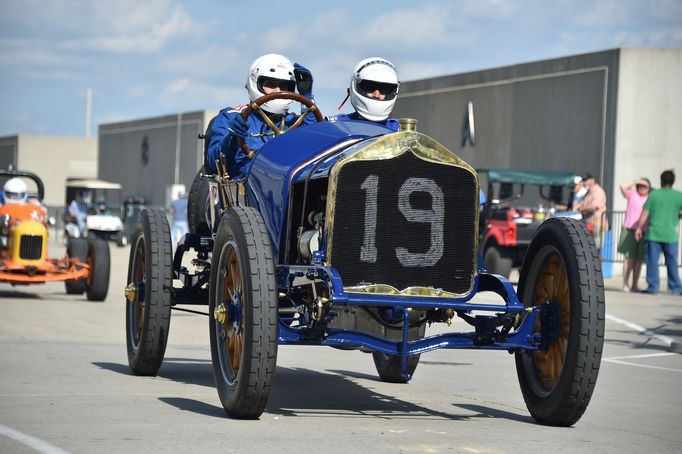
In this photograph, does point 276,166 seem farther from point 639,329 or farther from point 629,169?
point 629,169

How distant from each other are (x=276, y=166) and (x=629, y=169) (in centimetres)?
2382

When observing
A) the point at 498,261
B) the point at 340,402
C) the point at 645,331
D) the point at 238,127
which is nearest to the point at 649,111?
the point at 498,261

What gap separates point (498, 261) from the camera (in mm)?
22531

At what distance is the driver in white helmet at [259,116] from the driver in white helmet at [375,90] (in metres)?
0.65

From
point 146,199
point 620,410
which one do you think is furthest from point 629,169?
point 146,199

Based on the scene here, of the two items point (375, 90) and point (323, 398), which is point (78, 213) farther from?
point (323, 398)

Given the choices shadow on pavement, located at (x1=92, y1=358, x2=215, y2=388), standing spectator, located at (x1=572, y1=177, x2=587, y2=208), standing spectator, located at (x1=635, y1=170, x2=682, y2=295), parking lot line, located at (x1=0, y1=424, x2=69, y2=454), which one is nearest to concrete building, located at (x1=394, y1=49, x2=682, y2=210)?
standing spectator, located at (x1=572, y1=177, x2=587, y2=208)

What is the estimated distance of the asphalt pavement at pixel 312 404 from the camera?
6.41 meters

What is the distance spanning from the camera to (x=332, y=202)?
7.01 m

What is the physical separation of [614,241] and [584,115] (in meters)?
4.69

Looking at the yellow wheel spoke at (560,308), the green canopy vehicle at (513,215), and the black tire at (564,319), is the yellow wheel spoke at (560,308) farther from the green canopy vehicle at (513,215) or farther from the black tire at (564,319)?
the green canopy vehicle at (513,215)

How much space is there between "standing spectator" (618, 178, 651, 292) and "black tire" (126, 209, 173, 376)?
13.0 meters

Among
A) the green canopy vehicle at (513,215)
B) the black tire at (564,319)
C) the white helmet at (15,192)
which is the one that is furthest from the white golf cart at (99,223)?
the black tire at (564,319)

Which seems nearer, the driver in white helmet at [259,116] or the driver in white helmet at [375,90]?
the driver in white helmet at [375,90]
